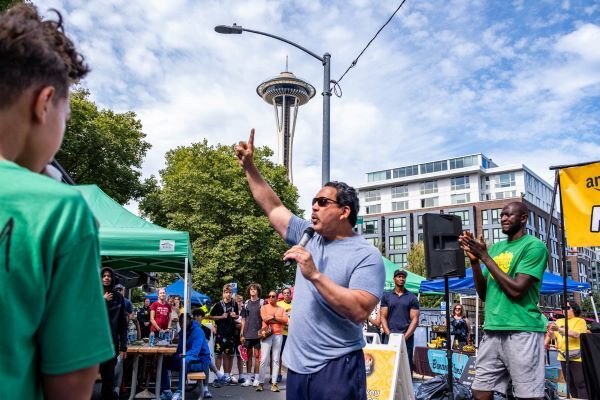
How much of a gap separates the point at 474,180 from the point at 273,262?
56921mm

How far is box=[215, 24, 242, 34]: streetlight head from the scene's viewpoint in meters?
11.1

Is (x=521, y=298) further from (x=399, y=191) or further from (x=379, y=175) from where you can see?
(x=379, y=175)

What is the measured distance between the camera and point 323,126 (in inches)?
396

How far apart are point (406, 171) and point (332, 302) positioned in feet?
293

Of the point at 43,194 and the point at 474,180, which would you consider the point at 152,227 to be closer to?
the point at 43,194

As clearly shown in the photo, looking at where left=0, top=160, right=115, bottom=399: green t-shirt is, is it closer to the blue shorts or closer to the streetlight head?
the blue shorts

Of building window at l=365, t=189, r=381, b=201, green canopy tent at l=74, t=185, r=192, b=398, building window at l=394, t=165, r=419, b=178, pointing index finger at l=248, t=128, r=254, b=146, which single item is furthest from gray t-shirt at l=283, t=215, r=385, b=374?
building window at l=365, t=189, r=381, b=201

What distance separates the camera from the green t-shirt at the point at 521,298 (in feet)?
13.8

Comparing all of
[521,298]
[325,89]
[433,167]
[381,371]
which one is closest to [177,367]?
[381,371]

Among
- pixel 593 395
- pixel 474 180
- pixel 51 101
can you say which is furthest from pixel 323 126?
pixel 474 180

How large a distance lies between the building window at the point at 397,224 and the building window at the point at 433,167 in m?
9.92

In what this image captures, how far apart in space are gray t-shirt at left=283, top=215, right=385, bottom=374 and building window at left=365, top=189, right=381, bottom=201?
88531mm

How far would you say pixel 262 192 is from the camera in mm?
3629

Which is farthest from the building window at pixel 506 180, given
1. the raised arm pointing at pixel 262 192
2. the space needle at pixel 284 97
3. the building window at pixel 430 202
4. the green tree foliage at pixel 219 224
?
the raised arm pointing at pixel 262 192
